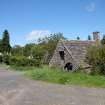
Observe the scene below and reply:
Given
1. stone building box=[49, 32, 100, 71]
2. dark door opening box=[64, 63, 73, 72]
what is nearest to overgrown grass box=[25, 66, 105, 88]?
stone building box=[49, 32, 100, 71]

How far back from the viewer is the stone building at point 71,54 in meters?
36.0

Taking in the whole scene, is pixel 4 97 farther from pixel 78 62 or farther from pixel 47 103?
pixel 78 62

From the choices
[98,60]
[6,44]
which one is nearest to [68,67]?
[98,60]

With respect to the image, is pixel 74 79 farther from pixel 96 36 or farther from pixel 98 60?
pixel 96 36

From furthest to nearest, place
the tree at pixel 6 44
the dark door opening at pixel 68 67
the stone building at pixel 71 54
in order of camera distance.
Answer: the tree at pixel 6 44 → the dark door opening at pixel 68 67 → the stone building at pixel 71 54

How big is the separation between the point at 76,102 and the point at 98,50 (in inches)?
648

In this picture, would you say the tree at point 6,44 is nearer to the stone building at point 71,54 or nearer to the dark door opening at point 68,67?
the stone building at point 71,54

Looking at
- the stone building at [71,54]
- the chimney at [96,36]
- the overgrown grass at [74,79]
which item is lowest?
the overgrown grass at [74,79]

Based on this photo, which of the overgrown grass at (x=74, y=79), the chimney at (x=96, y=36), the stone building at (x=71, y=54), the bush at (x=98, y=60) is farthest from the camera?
the chimney at (x=96, y=36)

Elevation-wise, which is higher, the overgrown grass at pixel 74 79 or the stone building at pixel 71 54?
the stone building at pixel 71 54

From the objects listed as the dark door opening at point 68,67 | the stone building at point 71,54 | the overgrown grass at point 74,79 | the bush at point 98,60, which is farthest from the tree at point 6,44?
the overgrown grass at point 74,79

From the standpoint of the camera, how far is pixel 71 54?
37.8m

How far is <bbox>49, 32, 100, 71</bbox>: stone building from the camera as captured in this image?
36000 millimetres

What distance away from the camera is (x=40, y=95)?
52.6 ft
